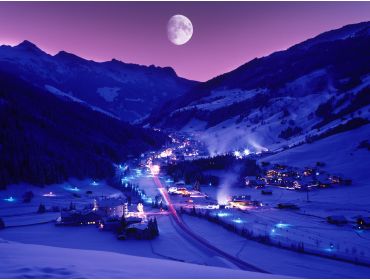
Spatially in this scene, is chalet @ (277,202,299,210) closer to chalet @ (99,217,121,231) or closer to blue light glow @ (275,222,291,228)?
blue light glow @ (275,222,291,228)

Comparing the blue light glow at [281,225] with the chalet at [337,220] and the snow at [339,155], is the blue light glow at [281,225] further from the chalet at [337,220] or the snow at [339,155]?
the snow at [339,155]

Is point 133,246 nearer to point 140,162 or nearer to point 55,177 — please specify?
point 55,177

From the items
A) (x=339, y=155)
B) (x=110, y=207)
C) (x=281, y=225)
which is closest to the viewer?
(x=281, y=225)

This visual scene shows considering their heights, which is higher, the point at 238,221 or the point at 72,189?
the point at 72,189

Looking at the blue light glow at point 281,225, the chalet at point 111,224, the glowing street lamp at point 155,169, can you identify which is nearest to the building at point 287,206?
the blue light glow at point 281,225

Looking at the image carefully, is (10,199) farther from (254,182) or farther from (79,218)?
(254,182)

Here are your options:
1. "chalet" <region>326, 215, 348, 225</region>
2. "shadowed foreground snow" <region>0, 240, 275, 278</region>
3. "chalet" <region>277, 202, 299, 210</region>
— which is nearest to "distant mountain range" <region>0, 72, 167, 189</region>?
"chalet" <region>277, 202, 299, 210</region>

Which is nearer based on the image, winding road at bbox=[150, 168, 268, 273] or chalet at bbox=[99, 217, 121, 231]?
winding road at bbox=[150, 168, 268, 273]

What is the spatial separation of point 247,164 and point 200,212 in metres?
30.5

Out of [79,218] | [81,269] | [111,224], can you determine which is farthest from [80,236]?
[81,269]

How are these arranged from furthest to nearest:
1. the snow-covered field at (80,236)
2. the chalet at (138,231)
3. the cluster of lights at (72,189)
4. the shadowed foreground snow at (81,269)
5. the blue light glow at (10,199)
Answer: the cluster of lights at (72,189), the blue light glow at (10,199), the chalet at (138,231), the snow-covered field at (80,236), the shadowed foreground snow at (81,269)

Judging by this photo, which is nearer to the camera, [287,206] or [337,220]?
[337,220]

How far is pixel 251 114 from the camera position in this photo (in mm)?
160375

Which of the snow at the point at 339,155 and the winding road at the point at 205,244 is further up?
the snow at the point at 339,155
